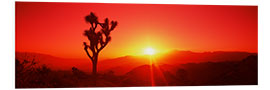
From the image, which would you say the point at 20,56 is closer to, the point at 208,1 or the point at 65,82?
the point at 65,82

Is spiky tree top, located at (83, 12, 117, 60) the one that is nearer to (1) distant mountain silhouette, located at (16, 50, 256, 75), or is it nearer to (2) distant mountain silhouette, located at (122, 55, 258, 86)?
(1) distant mountain silhouette, located at (16, 50, 256, 75)

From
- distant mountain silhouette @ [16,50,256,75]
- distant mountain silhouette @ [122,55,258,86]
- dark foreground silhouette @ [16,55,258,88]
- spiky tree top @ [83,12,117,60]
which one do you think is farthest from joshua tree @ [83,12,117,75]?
distant mountain silhouette @ [122,55,258,86]

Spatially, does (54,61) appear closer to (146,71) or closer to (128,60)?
(128,60)

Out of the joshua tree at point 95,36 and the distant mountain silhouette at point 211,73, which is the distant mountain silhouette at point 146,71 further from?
the joshua tree at point 95,36

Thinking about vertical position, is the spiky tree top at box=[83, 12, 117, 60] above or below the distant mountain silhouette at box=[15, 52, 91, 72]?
above

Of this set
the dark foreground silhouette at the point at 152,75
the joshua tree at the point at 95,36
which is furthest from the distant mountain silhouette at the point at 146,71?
the joshua tree at the point at 95,36
